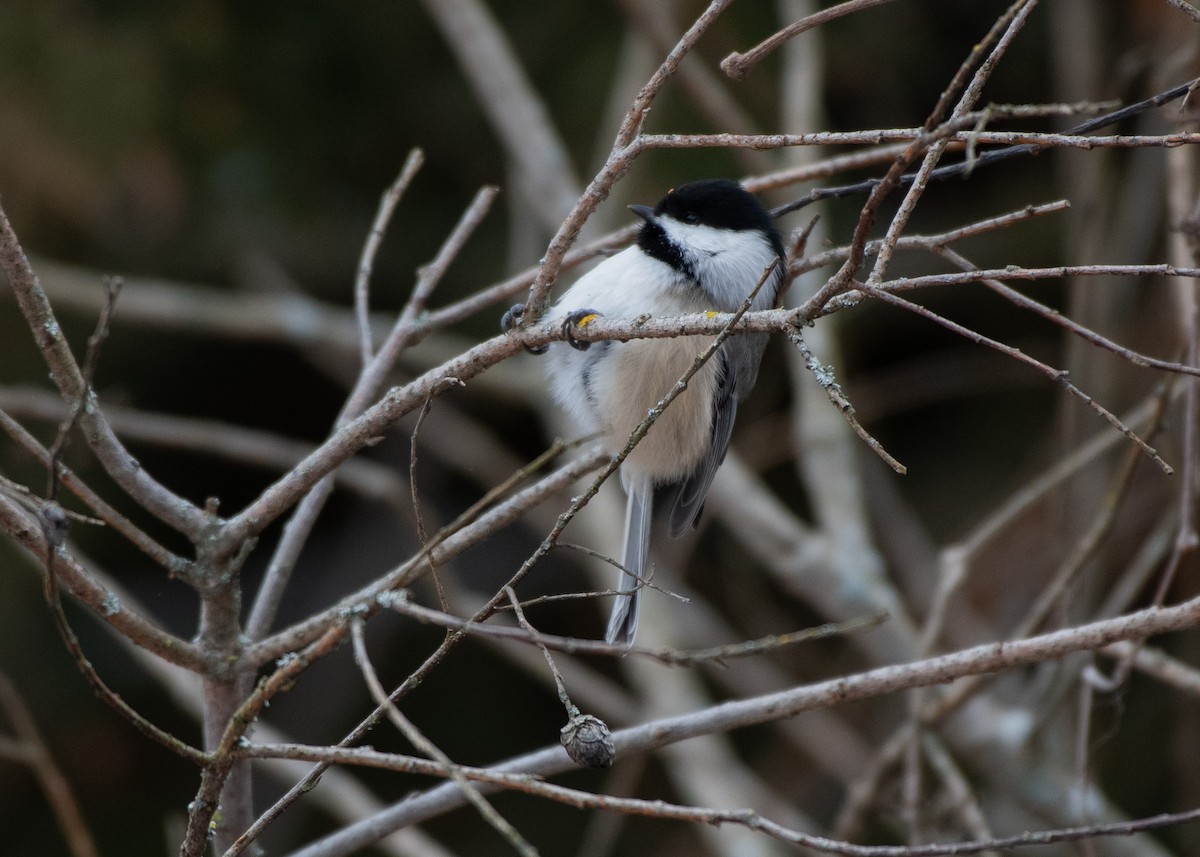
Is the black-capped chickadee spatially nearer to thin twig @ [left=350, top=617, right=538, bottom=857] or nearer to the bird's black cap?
the bird's black cap

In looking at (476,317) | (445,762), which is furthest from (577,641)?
(476,317)

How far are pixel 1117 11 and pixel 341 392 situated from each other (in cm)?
354

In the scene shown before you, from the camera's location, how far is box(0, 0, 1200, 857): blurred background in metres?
3.91

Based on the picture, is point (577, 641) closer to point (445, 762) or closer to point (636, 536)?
point (445, 762)

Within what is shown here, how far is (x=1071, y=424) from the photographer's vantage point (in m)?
3.27

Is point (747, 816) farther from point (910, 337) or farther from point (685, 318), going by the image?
point (910, 337)

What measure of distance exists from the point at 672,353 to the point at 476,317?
7.10 ft

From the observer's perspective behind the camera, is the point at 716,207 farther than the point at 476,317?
No

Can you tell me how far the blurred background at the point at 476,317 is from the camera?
3912 millimetres

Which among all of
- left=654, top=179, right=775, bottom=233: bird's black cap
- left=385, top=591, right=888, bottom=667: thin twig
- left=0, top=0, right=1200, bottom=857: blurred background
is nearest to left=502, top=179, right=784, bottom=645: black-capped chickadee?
left=654, top=179, right=775, bottom=233: bird's black cap

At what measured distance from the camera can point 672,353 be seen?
7.50ft

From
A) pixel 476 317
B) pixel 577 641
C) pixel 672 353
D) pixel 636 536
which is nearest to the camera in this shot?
pixel 577 641

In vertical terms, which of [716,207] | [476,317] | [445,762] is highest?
[476,317]

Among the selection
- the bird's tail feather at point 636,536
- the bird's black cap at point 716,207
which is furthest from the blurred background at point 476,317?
the bird's black cap at point 716,207
